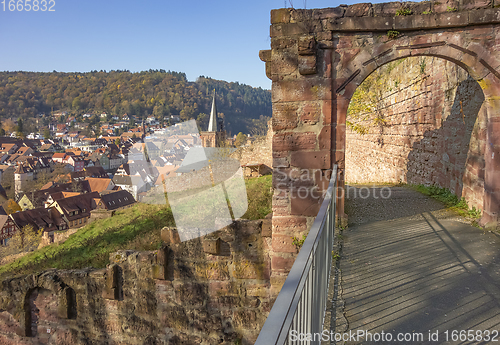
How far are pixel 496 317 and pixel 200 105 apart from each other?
8520 cm

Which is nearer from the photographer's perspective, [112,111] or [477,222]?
[477,222]

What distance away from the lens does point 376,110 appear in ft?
43.0

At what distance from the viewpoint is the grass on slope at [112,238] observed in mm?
7859

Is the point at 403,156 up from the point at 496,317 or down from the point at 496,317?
up

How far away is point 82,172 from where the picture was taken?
62.8 metres

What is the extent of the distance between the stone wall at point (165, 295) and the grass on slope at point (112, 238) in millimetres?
979

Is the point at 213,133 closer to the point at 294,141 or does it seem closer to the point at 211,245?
the point at 211,245

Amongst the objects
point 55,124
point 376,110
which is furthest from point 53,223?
point 55,124

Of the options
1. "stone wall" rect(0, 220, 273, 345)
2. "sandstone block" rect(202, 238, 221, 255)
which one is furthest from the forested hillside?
"sandstone block" rect(202, 238, 221, 255)

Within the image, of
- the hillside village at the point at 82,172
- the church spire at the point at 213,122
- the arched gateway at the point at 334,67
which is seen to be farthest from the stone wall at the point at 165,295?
the church spire at the point at 213,122

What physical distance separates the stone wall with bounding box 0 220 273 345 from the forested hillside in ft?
263

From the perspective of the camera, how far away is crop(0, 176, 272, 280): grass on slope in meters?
7.86

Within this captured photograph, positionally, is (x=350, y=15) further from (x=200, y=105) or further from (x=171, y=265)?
(x=200, y=105)

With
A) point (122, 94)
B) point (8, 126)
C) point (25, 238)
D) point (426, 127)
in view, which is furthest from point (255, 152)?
point (8, 126)
